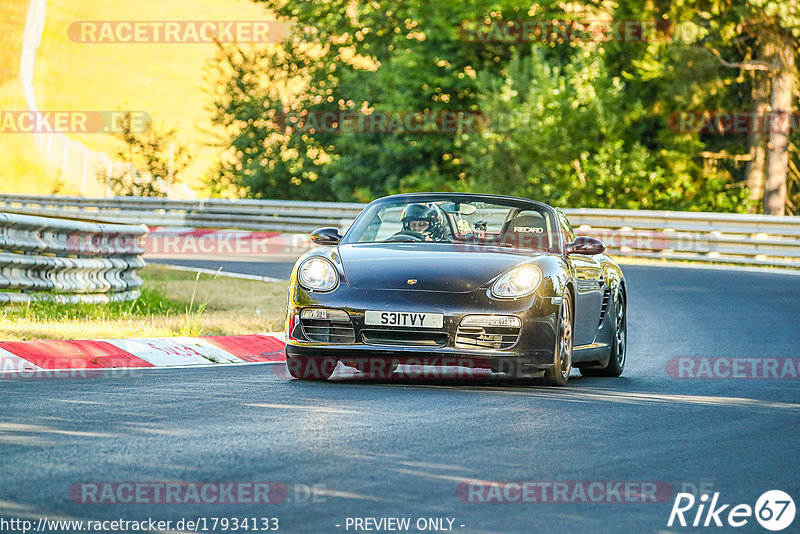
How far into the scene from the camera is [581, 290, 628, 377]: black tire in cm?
1082

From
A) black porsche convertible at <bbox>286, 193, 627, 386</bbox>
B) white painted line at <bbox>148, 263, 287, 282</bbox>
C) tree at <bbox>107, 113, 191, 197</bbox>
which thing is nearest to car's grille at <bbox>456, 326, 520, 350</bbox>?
black porsche convertible at <bbox>286, 193, 627, 386</bbox>

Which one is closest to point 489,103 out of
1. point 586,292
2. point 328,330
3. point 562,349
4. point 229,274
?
point 229,274

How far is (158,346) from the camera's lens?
34.8 ft

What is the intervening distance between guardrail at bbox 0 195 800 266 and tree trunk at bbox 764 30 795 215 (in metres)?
5.69

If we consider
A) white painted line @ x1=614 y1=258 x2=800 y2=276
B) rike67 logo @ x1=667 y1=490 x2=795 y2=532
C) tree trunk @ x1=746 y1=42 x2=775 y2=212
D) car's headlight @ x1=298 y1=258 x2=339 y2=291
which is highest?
tree trunk @ x1=746 y1=42 x2=775 y2=212

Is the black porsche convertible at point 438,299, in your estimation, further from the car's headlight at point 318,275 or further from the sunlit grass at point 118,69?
the sunlit grass at point 118,69

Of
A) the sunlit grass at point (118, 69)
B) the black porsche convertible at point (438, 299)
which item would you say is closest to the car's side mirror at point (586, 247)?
the black porsche convertible at point (438, 299)

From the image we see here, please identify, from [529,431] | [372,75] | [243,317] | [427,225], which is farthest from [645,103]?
[529,431]

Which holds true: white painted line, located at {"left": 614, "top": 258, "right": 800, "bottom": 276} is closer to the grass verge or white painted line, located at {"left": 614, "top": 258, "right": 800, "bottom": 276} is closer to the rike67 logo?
the grass verge

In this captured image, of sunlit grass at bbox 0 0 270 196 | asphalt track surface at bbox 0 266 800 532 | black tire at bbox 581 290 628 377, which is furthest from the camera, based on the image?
sunlit grass at bbox 0 0 270 196

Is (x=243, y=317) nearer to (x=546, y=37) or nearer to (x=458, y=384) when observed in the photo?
(x=458, y=384)

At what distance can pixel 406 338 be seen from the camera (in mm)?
8680

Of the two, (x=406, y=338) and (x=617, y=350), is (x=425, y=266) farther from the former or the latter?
(x=617, y=350)

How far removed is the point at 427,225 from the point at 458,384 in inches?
52.6
